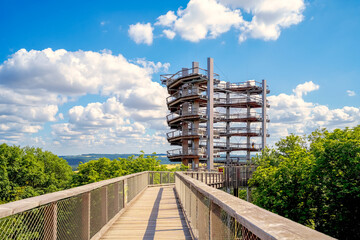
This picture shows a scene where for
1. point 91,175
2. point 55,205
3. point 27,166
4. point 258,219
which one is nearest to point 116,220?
point 55,205

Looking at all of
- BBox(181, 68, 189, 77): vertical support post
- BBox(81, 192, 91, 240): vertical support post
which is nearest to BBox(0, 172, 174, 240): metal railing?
BBox(81, 192, 91, 240): vertical support post

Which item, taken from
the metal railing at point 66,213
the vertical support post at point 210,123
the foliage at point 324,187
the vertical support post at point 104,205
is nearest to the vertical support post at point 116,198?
the metal railing at point 66,213

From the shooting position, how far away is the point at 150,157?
5381cm

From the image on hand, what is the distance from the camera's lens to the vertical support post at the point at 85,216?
691cm

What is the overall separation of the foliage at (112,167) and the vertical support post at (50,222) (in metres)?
44.1

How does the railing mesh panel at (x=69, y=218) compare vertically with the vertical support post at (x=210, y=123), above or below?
below

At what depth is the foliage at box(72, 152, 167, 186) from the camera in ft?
163

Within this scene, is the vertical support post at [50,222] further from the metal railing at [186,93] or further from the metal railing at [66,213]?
the metal railing at [186,93]

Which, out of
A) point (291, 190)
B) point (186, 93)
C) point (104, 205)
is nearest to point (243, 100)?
point (186, 93)

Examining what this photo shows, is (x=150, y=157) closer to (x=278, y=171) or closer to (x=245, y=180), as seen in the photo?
(x=245, y=180)

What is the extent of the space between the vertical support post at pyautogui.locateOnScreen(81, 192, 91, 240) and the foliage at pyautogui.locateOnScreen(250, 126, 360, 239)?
19.2 metres

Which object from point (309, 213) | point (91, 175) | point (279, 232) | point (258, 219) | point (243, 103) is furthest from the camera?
point (243, 103)

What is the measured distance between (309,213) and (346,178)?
180 inches

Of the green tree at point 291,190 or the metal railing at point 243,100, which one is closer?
the green tree at point 291,190
